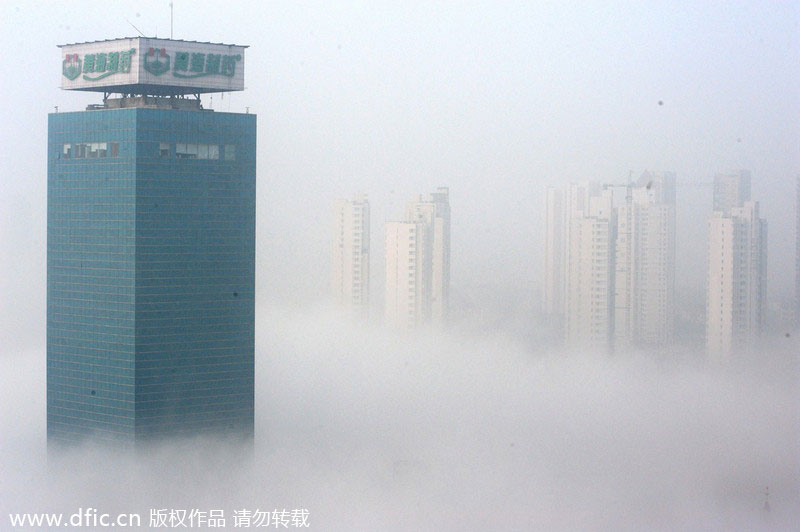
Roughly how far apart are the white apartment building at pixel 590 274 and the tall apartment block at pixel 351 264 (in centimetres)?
333

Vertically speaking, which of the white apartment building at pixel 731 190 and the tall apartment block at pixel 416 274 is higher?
the white apartment building at pixel 731 190

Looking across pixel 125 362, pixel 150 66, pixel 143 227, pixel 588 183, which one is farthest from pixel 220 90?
pixel 588 183

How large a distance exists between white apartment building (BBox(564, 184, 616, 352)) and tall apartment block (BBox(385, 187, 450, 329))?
2.08m

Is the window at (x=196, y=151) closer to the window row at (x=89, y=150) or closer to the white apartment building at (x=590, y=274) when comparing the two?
the window row at (x=89, y=150)

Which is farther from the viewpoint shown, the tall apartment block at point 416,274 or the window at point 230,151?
the tall apartment block at point 416,274

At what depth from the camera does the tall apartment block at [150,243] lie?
14.6 m

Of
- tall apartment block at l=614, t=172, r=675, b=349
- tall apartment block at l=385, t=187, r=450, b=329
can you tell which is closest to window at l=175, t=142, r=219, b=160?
tall apartment block at l=385, t=187, r=450, b=329

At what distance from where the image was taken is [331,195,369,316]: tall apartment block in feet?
62.9

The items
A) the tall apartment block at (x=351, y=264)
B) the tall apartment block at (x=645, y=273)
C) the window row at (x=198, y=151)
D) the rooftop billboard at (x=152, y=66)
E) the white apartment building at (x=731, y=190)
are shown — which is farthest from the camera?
the tall apartment block at (x=351, y=264)

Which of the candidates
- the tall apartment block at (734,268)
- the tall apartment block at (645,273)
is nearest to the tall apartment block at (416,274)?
the tall apartment block at (645,273)

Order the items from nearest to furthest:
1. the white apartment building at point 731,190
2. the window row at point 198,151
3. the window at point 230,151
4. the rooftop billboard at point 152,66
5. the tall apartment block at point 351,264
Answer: the rooftop billboard at point 152,66 < the window row at point 198,151 < the window at point 230,151 < the white apartment building at point 731,190 < the tall apartment block at point 351,264

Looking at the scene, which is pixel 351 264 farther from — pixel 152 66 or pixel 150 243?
pixel 152 66

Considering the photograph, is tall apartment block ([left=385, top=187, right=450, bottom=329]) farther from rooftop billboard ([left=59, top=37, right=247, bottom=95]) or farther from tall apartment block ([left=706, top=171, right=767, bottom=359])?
rooftop billboard ([left=59, top=37, right=247, bottom=95])

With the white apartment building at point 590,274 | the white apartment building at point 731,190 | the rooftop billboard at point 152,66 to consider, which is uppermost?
the rooftop billboard at point 152,66
